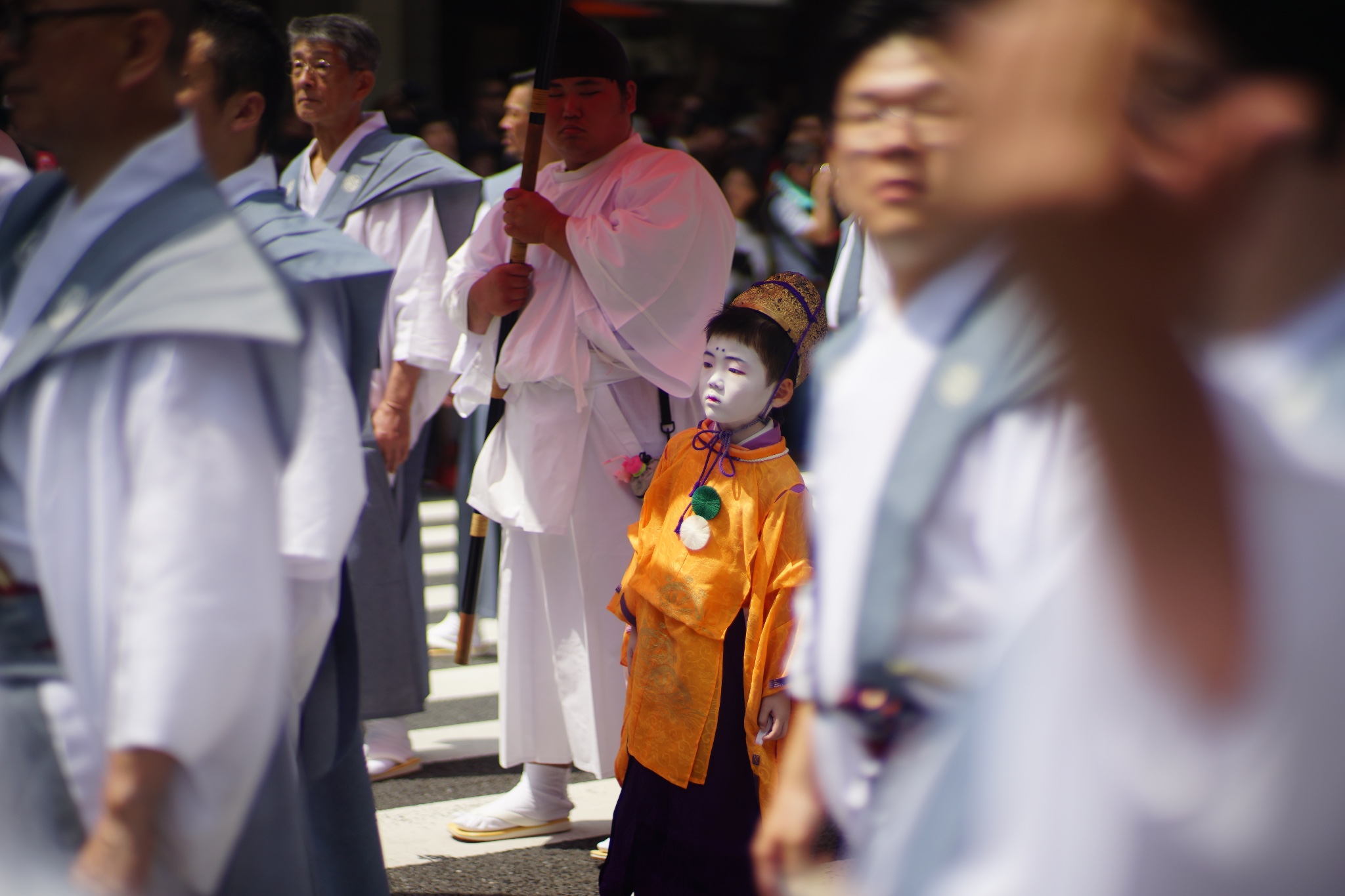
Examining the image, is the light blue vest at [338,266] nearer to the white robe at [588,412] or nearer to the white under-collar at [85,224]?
the white under-collar at [85,224]

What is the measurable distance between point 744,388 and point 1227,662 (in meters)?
1.86

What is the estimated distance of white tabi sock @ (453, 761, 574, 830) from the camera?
3617 millimetres

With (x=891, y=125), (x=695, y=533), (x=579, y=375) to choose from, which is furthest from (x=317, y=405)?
(x=579, y=375)

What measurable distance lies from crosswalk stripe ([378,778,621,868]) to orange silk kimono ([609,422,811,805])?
81 centimetres

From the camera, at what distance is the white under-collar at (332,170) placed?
13.2 feet

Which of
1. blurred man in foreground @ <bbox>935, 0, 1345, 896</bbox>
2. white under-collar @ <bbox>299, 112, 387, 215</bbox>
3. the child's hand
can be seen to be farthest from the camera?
white under-collar @ <bbox>299, 112, 387, 215</bbox>

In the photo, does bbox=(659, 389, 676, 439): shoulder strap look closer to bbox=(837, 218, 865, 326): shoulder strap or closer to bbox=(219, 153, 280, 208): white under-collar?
bbox=(219, 153, 280, 208): white under-collar

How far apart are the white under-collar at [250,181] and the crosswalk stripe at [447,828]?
6.07 ft

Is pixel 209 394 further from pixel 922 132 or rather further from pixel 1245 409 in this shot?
pixel 1245 409

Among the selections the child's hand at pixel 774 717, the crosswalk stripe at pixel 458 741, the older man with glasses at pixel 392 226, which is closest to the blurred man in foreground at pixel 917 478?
the child's hand at pixel 774 717

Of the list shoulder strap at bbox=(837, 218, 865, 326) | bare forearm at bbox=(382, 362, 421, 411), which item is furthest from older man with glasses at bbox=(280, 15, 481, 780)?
shoulder strap at bbox=(837, 218, 865, 326)

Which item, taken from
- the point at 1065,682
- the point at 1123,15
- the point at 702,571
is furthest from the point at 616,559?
the point at 1123,15

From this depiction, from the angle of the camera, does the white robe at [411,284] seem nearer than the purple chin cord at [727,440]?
No

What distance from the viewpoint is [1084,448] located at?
114cm
